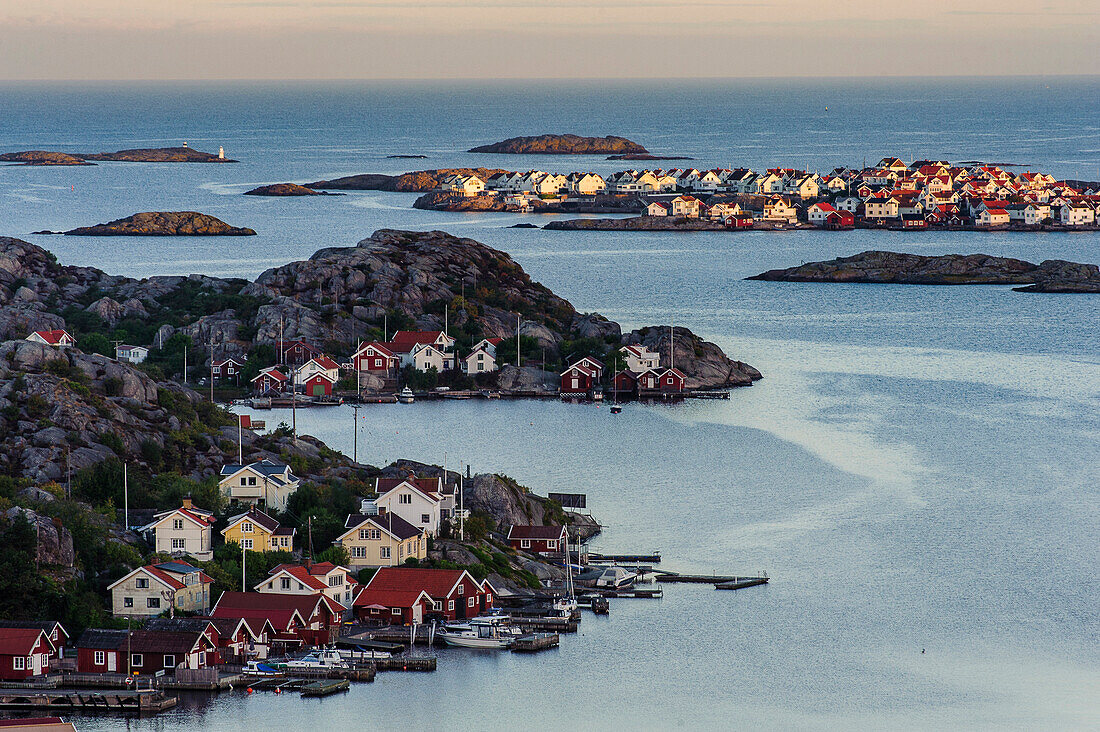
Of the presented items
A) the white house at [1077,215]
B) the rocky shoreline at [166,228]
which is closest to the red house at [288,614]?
the rocky shoreline at [166,228]

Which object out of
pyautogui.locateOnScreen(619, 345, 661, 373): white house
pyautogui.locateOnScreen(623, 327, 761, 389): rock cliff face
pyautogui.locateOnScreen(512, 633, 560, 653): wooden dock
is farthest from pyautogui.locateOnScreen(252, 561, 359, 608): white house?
pyautogui.locateOnScreen(623, 327, 761, 389): rock cliff face

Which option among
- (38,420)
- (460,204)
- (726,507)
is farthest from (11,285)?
(460,204)

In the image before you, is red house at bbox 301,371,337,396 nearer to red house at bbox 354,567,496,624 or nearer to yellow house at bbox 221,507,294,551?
yellow house at bbox 221,507,294,551

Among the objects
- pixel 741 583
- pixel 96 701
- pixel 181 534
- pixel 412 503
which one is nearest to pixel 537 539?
pixel 412 503

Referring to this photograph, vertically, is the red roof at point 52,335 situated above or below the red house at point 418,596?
above

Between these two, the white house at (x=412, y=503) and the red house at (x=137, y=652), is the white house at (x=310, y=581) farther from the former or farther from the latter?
the white house at (x=412, y=503)

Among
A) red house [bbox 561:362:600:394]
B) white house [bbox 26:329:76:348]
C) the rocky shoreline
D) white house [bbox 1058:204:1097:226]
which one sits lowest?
red house [bbox 561:362:600:394]
